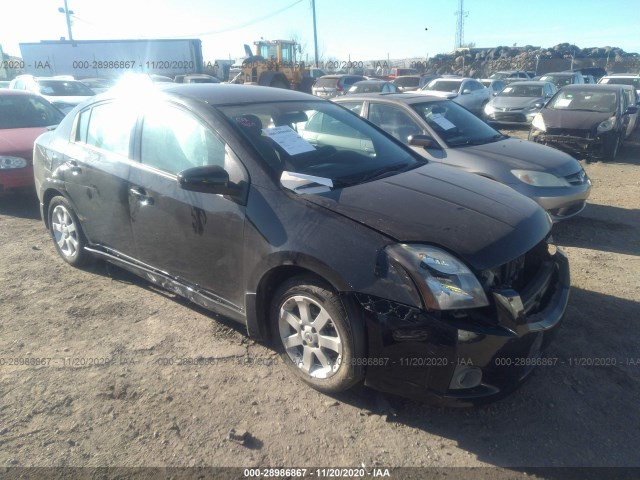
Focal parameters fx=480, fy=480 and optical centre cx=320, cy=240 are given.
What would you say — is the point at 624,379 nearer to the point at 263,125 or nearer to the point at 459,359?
the point at 459,359

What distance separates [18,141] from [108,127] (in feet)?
11.6

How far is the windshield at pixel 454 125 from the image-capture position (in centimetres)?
568

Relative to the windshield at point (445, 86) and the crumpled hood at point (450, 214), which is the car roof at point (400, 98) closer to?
the crumpled hood at point (450, 214)

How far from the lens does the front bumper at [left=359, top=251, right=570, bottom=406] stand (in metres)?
2.32

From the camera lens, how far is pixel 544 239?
2.99 metres

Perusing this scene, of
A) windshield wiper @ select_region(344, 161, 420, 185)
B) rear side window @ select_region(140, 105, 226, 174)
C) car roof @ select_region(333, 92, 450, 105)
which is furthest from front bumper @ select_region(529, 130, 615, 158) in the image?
rear side window @ select_region(140, 105, 226, 174)

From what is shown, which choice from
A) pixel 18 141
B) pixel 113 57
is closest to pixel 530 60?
pixel 113 57

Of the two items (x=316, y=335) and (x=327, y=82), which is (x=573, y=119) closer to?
(x=316, y=335)

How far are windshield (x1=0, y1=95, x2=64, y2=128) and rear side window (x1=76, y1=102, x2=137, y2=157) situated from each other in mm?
3995

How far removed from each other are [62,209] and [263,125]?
2368 millimetres

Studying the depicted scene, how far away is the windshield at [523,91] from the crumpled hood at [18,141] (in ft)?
42.7

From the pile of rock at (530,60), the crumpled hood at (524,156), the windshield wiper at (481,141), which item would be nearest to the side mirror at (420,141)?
the crumpled hood at (524,156)

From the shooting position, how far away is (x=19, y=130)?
23.0 feet

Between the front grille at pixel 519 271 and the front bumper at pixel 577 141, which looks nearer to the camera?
the front grille at pixel 519 271
